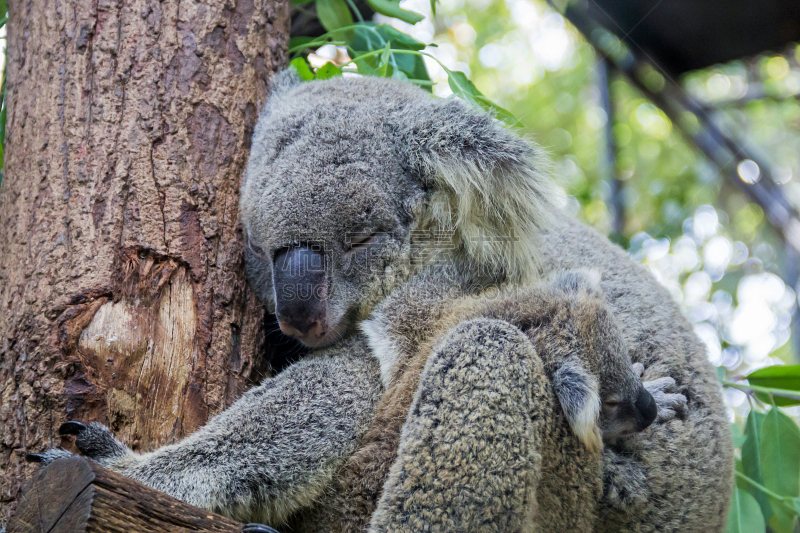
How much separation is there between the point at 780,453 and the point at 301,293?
2.42 metres

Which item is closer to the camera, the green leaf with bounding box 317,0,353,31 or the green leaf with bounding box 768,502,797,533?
the green leaf with bounding box 768,502,797,533

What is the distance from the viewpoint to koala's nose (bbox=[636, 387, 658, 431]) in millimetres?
1870

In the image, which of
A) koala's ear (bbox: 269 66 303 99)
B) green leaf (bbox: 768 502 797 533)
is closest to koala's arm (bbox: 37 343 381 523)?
koala's ear (bbox: 269 66 303 99)

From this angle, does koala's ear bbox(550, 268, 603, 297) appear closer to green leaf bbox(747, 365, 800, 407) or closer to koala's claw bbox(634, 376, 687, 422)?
koala's claw bbox(634, 376, 687, 422)

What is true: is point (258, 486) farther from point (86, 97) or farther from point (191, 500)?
point (86, 97)

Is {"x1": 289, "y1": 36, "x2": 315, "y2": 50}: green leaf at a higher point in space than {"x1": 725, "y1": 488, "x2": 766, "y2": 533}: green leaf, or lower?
higher

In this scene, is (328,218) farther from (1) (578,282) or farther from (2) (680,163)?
(2) (680,163)

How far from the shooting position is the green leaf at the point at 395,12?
114 inches

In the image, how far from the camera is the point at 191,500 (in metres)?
1.82

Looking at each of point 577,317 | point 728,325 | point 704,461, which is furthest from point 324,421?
point 728,325

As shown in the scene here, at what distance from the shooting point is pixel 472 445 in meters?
1.69

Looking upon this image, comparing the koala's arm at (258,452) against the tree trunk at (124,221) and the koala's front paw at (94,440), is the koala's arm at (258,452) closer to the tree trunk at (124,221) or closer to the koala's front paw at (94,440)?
the koala's front paw at (94,440)

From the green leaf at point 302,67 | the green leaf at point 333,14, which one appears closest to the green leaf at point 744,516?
the green leaf at point 302,67

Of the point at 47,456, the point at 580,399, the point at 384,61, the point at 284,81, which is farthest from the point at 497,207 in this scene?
the point at 47,456
